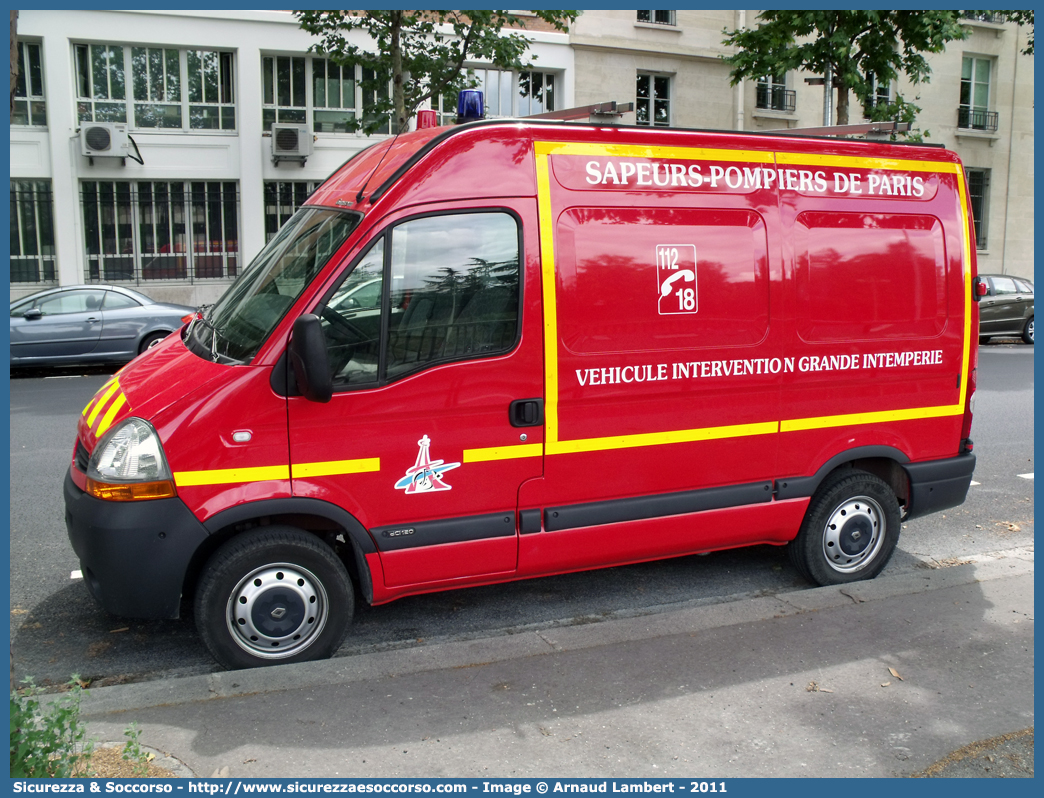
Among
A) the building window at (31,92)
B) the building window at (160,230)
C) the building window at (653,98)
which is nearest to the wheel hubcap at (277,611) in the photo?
the building window at (160,230)

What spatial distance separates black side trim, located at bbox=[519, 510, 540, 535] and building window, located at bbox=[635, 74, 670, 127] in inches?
920

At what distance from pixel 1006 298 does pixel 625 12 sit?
1223 cm

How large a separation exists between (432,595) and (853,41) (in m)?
18.7

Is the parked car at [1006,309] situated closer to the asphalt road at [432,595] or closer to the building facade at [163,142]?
the building facade at [163,142]

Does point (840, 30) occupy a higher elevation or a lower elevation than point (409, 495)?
higher

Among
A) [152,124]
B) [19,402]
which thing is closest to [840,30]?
[152,124]

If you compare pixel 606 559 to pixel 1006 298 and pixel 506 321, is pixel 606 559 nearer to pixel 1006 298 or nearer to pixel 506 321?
pixel 506 321

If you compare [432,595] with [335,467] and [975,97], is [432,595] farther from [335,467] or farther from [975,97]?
[975,97]

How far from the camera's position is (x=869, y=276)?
5496 millimetres

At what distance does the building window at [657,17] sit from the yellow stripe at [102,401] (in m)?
24.3

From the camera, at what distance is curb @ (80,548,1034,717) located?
4.12 meters

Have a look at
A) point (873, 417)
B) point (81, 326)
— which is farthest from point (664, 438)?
point (81, 326)

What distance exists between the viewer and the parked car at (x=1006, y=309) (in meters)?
21.1
